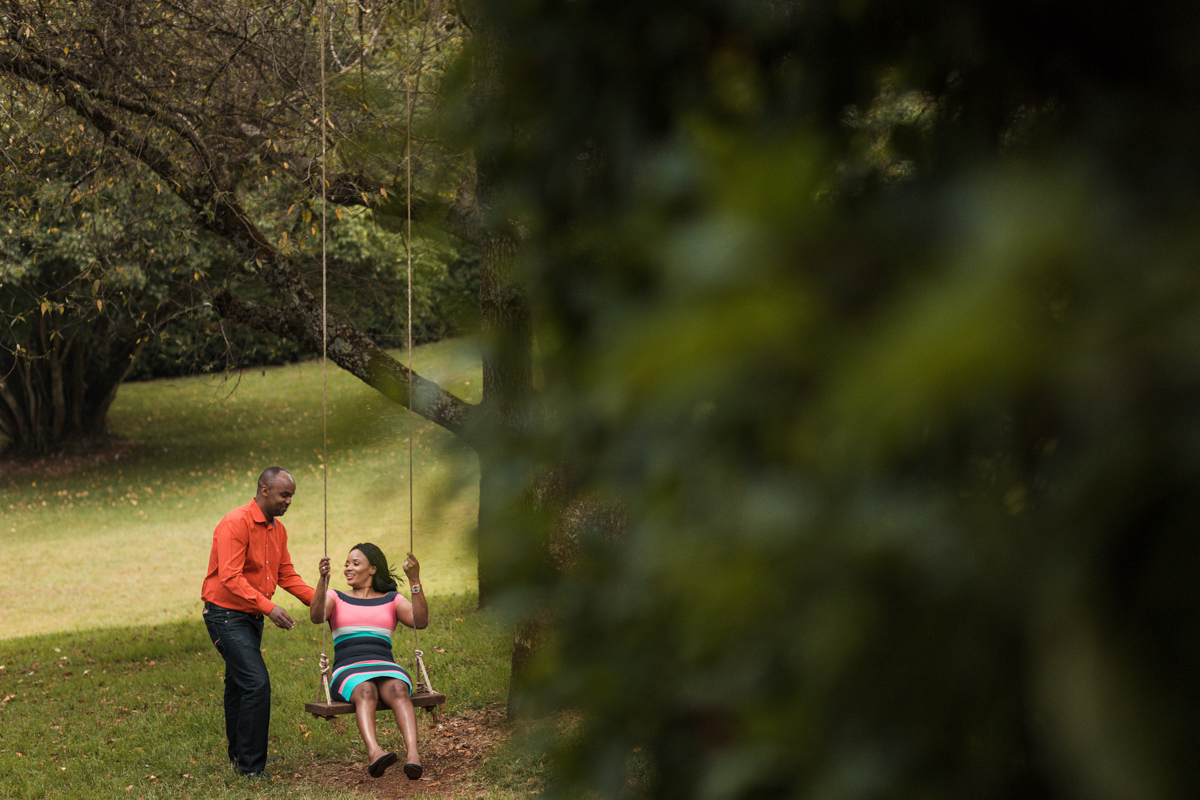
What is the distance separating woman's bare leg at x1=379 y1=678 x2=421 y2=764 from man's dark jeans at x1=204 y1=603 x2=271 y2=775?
88 centimetres

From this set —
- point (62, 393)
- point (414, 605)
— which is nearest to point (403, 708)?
point (414, 605)

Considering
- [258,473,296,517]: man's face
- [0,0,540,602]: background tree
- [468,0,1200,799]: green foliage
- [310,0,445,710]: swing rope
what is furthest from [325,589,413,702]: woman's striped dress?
[468,0,1200,799]: green foliage

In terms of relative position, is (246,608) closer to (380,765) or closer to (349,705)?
(349,705)

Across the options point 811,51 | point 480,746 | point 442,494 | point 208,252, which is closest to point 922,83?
point 811,51

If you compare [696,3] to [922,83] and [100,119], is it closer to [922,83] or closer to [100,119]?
[922,83]

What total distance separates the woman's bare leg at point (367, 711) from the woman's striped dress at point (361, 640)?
2.1 inches

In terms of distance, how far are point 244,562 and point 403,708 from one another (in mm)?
1625

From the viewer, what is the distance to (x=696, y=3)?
1.17 m

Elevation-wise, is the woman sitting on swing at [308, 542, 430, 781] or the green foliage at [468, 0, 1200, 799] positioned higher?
the green foliage at [468, 0, 1200, 799]

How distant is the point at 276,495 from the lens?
7.61m

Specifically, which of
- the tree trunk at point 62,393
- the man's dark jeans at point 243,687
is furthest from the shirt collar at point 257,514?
the tree trunk at point 62,393

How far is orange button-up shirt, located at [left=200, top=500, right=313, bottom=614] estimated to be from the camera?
7.51m

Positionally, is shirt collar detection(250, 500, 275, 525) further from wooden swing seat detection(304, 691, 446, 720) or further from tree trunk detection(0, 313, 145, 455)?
tree trunk detection(0, 313, 145, 455)

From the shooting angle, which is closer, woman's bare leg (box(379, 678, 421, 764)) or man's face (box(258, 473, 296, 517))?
woman's bare leg (box(379, 678, 421, 764))
